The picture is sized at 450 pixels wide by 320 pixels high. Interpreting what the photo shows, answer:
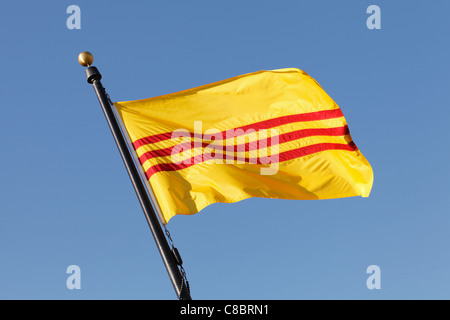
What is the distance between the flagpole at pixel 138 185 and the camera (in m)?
8.81

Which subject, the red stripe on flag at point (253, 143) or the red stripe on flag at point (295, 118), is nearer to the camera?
the red stripe on flag at point (253, 143)

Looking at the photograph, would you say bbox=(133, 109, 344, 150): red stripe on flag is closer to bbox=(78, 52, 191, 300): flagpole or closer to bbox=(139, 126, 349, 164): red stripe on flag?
bbox=(139, 126, 349, 164): red stripe on flag

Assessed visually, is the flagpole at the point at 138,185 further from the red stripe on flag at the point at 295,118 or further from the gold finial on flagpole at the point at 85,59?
the red stripe on flag at the point at 295,118

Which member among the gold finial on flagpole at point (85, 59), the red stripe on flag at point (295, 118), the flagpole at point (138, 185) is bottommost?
the flagpole at point (138, 185)

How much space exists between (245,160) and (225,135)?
65 cm

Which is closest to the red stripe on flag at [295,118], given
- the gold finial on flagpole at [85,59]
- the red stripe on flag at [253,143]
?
the red stripe on flag at [253,143]

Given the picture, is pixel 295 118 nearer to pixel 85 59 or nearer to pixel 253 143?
pixel 253 143

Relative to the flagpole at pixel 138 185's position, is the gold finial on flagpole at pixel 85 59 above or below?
above

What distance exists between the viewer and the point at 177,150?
36.1 feet

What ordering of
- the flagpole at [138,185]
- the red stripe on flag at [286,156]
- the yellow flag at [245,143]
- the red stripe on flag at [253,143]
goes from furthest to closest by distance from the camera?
the red stripe on flag at [253,143] < the yellow flag at [245,143] < the red stripe on flag at [286,156] < the flagpole at [138,185]

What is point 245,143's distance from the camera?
12234 millimetres

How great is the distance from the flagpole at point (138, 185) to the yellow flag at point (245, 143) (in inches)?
17.7
